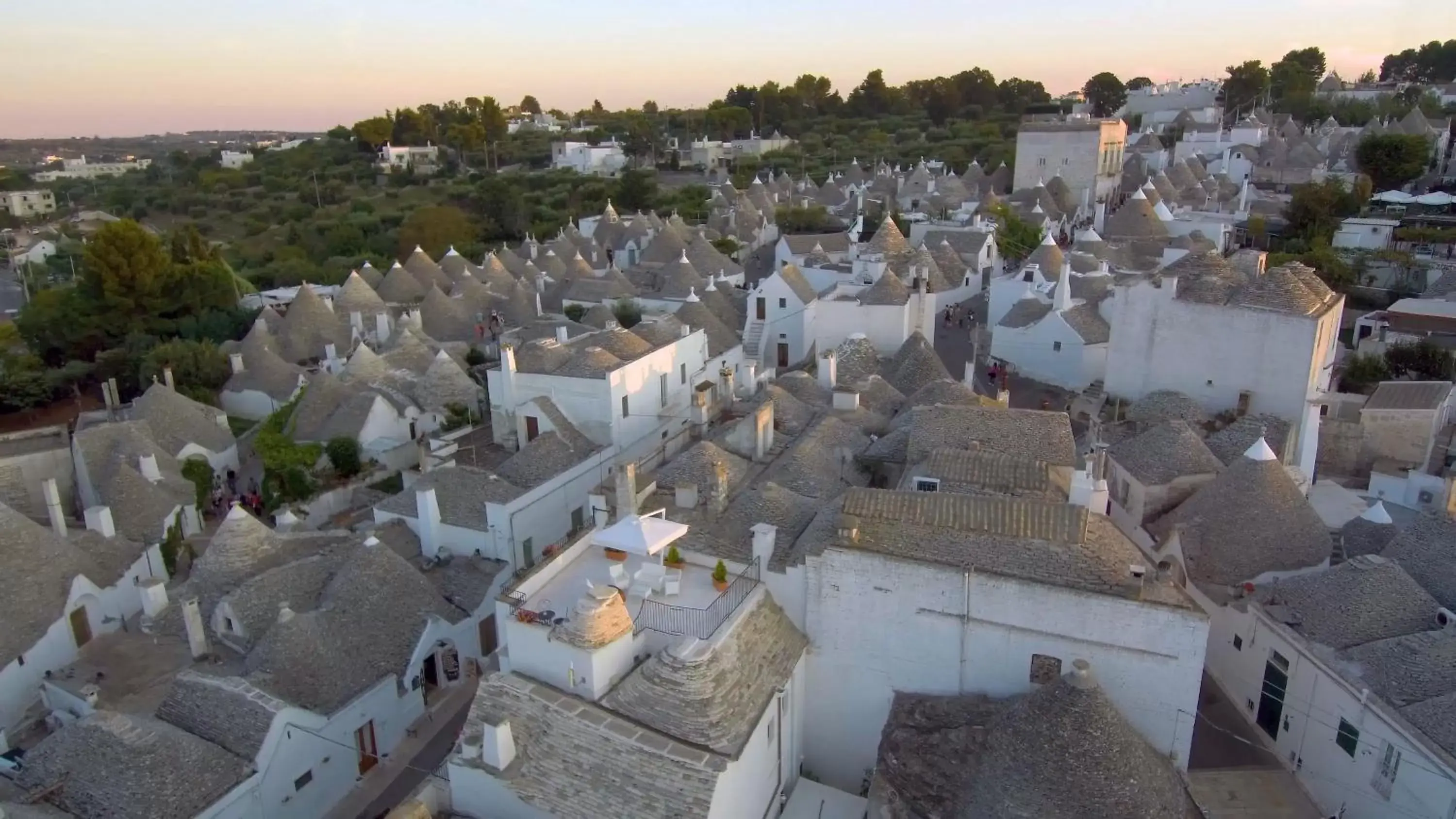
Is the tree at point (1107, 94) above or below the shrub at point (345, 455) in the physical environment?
above

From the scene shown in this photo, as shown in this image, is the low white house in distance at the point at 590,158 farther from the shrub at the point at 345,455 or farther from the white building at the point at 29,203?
the shrub at the point at 345,455

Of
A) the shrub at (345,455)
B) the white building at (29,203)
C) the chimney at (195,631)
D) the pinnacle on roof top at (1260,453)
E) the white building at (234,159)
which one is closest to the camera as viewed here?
the chimney at (195,631)

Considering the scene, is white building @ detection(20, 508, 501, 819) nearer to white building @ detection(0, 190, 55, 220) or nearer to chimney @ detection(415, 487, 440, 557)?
chimney @ detection(415, 487, 440, 557)

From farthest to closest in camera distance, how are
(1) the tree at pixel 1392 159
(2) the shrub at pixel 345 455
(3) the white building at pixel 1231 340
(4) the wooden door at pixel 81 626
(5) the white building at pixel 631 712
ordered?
(1) the tree at pixel 1392 159 < (2) the shrub at pixel 345 455 < (3) the white building at pixel 1231 340 < (4) the wooden door at pixel 81 626 < (5) the white building at pixel 631 712

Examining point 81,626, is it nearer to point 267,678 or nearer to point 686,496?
point 267,678

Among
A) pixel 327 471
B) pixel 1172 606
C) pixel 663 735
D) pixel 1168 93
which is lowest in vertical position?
pixel 327 471

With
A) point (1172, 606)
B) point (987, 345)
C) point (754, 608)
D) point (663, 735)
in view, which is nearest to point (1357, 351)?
point (987, 345)

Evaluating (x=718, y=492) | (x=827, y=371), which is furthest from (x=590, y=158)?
(x=718, y=492)

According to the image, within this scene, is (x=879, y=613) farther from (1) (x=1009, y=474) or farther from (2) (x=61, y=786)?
(2) (x=61, y=786)

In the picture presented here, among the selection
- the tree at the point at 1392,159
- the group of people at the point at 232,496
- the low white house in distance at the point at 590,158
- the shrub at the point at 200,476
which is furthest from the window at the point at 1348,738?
the low white house in distance at the point at 590,158
